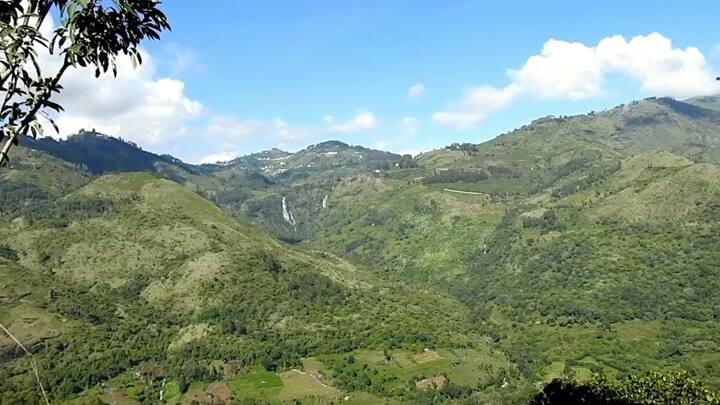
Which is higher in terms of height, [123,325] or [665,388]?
Answer: [665,388]

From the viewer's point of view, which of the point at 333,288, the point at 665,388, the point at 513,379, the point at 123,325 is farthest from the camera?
the point at 333,288

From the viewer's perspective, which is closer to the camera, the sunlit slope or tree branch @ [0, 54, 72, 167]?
tree branch @ [0, 54, 72, 167]

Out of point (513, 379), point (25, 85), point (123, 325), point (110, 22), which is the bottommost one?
point (513, 379)

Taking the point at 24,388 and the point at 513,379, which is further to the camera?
the point at 513,379

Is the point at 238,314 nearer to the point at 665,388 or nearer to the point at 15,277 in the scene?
the point at 15,277

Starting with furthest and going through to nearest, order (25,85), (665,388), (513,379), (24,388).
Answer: (513,379)
(24,388)
(665,388)
(25,85)

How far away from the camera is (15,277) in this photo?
182 meters

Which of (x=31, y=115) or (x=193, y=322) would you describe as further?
(x=193, y=322)

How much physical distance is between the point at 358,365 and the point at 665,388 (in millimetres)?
101456

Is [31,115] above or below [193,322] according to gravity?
above

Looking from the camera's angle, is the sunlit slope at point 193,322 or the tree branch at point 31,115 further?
the sunlit slope at point 193,322

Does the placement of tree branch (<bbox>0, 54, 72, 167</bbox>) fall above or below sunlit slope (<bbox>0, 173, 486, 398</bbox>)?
above

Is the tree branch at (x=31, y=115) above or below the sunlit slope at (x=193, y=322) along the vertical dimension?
above

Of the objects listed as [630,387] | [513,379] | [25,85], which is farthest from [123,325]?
[25,85]
